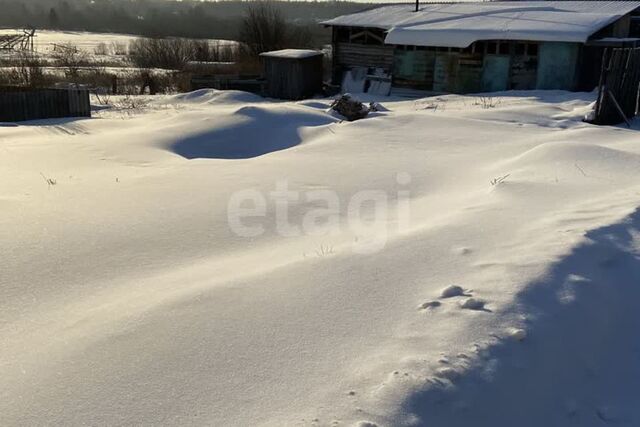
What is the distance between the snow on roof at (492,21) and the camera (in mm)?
18438

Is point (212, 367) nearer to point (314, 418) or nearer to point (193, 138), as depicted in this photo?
point (314, 418)

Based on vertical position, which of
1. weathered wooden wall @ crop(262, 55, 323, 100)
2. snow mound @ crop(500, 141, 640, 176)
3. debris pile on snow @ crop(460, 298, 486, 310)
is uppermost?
weathered wooden wall @ crop(262, 55, 323, 100)

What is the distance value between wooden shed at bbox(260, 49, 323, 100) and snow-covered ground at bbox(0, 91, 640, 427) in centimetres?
1627

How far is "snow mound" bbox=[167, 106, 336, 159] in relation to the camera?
981 centimetres

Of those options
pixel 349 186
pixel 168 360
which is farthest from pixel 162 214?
pixel 168 360

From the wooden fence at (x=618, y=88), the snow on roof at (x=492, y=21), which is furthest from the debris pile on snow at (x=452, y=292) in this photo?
the snow on roof at (x=492, y=21)

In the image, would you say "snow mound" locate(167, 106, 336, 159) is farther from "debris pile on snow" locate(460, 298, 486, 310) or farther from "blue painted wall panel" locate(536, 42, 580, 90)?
"blue painted wall panel" locate(536, 42, 580, 90)

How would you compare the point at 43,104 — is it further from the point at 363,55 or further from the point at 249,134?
the point at 363,55

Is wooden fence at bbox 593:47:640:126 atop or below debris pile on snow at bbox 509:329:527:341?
atop

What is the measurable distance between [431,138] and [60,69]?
28.5 m

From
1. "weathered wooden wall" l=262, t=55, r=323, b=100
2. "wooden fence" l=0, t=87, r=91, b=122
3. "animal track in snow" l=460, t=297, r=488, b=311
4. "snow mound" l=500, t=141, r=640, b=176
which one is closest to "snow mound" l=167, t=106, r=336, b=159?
"snow mound" l=500, t=141, r=640, b=176

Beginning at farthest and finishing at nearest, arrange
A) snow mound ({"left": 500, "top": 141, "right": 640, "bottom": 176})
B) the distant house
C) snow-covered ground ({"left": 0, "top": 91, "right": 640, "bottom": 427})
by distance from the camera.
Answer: the distant house
snow mound ({"left": 500, "top": 141, "right": 640, "bottom": 176})
snow-covered ground ({"left": 0, "top": 91, "right": 640, "bottom": 427})

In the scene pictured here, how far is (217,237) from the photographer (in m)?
4.86

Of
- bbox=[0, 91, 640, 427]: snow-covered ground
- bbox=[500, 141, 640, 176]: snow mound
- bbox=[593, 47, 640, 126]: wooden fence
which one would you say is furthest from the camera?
bbox=[593, 47, 640, 126]: wooden fence
